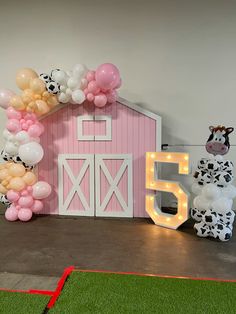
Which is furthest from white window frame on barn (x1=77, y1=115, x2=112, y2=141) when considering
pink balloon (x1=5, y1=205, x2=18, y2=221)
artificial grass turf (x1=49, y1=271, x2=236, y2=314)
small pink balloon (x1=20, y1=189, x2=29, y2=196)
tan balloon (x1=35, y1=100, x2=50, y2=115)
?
artificial grass turf (x1=49, y1=271, x2=236, y2=314)

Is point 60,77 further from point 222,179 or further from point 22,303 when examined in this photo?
point 22,303

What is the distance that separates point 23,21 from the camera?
429 centimetres

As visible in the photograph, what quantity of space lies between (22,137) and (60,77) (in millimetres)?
824

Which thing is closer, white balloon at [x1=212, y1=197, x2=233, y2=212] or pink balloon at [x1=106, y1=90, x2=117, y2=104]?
white balloon at [x1=212, y1=197, x2=233, y2=212]

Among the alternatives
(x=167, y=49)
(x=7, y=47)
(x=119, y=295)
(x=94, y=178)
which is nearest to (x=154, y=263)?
(x=119, y=295)

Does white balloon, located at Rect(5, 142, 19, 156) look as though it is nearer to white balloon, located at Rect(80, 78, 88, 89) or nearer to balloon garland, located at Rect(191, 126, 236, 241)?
white balloon, located at Rect(80, 78, 88, 89)

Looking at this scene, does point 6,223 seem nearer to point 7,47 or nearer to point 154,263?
point 154,263

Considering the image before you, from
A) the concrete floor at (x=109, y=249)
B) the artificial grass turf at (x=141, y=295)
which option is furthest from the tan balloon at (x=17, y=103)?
the artificial grass turf at (x=141, y=295)

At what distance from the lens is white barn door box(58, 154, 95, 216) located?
3766 mm

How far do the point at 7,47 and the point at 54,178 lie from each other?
2153 millimetres

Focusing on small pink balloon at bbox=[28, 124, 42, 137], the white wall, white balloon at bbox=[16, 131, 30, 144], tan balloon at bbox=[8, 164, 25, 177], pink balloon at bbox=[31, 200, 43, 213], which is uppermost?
the white wall

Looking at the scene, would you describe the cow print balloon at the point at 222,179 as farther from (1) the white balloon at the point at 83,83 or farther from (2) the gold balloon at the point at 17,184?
(2) the gold balloon at the point at 17,184

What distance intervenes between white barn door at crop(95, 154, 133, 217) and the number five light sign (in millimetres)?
314

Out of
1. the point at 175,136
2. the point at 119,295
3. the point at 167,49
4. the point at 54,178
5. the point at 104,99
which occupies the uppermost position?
the point at 167,49
